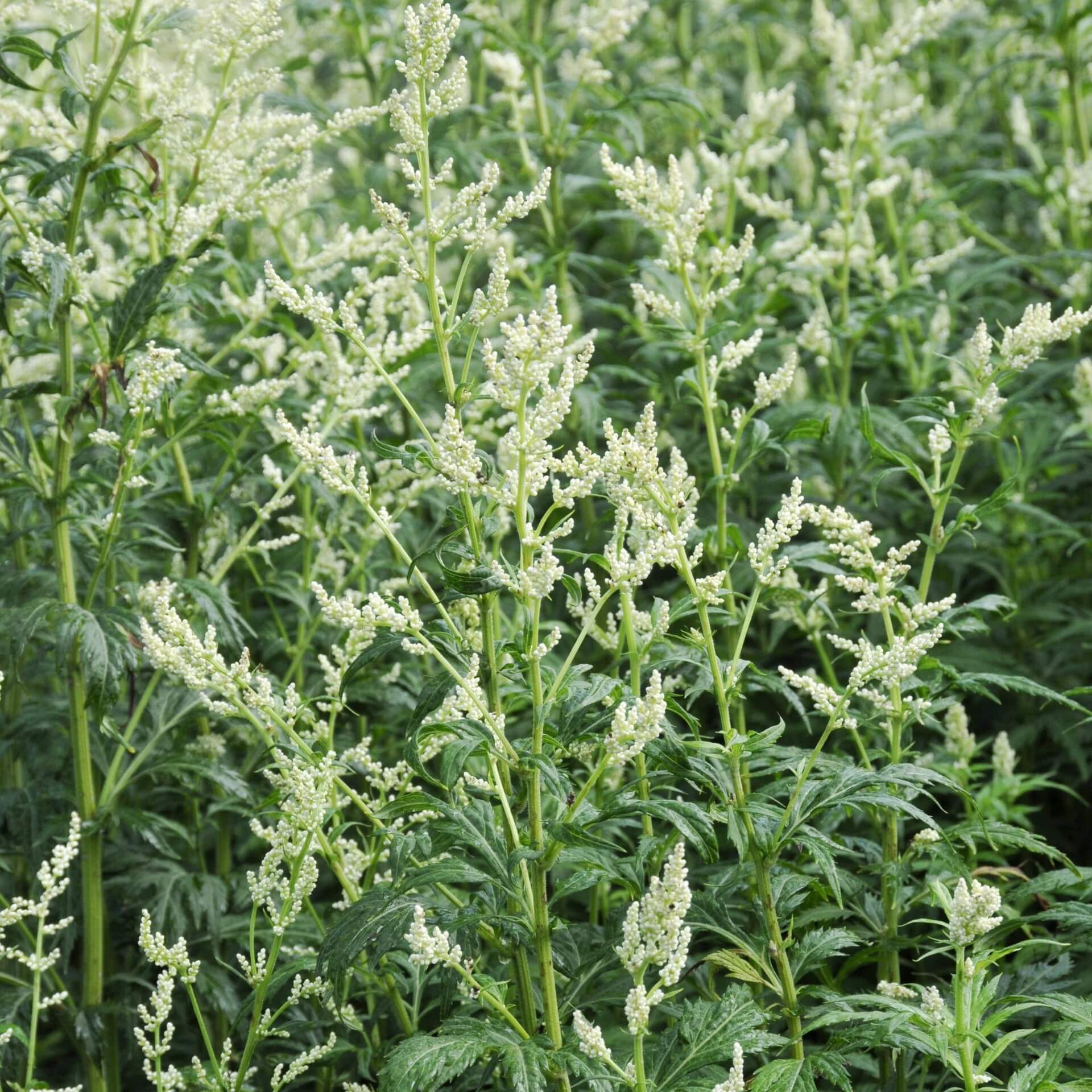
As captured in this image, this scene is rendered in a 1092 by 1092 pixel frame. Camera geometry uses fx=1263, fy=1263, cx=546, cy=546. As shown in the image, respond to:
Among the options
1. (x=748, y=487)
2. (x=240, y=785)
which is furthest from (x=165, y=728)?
(x=748, y=487)

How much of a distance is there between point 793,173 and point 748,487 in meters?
1.95

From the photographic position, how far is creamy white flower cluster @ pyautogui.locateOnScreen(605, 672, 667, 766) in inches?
96.2

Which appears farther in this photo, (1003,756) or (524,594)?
(1003,756)

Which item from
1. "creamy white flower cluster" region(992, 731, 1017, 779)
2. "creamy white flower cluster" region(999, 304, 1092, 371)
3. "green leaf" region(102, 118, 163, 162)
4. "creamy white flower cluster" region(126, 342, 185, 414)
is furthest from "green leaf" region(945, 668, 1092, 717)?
"green leaf" region(102, 118, 163, 162)

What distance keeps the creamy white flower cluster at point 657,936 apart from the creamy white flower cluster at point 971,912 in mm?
558

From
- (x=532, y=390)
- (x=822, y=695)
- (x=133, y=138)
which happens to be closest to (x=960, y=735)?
(x=822, y=695)

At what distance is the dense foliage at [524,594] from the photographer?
2.67 meters

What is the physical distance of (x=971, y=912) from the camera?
2.49m

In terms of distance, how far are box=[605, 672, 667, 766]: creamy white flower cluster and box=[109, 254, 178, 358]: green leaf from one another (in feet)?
5.83

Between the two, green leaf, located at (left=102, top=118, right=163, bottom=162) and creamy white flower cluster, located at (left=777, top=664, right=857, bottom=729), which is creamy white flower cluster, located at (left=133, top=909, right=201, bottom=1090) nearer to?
creamy white flower cluster, located at (left=777, top=664, right=857, bottom=729)

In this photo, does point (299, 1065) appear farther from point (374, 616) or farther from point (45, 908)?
point (374, 616)

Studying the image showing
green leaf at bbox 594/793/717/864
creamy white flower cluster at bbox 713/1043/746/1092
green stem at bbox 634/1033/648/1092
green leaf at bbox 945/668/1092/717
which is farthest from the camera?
green leaf at bbox 945/668/1092/717

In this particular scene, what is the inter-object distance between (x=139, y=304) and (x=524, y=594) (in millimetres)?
1528

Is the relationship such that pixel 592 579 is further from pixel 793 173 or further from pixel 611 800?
pixel 793 173
